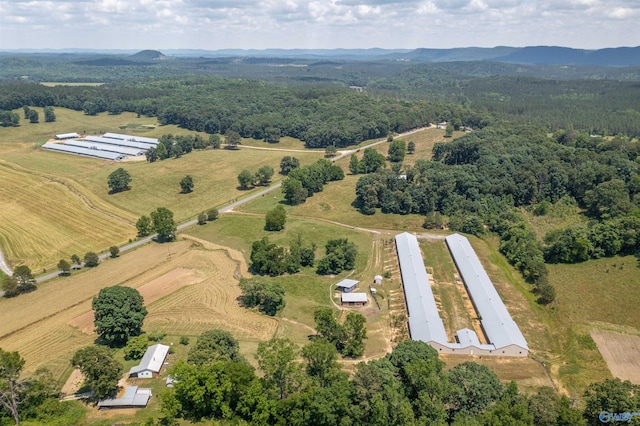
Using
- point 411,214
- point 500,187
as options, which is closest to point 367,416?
point 411,214

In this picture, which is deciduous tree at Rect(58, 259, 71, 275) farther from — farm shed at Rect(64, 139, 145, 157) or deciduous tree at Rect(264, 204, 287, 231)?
farm shed at Rect(64, 139, 145, 157)

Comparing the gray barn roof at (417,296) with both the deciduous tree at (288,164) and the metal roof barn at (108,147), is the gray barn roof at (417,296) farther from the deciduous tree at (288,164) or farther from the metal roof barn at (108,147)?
the metal roof barn at (108,147)

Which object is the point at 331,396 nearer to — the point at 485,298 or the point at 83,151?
the point at 485,298

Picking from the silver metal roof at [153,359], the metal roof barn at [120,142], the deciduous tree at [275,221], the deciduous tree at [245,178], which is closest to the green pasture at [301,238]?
the deciduous tree at [275,221]

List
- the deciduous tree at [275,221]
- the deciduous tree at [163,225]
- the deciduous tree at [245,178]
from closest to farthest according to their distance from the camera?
1. the deciduous tree at [163,225]
2. the deciduous tree at [275,221]
3. the deciduous tree at [245,178]

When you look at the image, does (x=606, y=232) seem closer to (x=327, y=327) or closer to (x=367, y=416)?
(x=327, y=327)

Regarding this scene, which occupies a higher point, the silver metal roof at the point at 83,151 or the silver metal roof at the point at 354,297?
the silver metal roof at the point at 83,151

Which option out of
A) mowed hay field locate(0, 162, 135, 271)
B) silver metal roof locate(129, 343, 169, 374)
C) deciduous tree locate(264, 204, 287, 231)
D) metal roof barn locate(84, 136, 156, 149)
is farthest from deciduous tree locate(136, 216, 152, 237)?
metal roof barn locate(84, 136, 156, 149)
